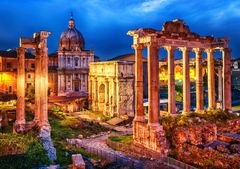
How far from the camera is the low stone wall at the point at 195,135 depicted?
20.5 metres

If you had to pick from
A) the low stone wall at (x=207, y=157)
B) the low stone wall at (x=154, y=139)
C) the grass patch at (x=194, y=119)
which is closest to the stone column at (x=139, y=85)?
the low stone wall at (x=154, y=139)

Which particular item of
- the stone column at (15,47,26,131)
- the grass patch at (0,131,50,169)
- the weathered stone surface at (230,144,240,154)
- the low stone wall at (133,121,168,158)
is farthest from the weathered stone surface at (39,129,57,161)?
the weathered stone surface at (230,144,240,154)

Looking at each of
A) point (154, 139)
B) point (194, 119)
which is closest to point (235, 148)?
point (194, 119)

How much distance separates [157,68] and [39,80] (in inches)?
361

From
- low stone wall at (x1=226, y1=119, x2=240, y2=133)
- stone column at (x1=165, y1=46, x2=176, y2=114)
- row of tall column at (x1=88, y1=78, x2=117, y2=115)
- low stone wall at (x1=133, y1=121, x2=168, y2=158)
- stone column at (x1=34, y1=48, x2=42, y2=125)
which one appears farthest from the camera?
row of tall column at (x1=88, y1=78, x2=117, y2=115)

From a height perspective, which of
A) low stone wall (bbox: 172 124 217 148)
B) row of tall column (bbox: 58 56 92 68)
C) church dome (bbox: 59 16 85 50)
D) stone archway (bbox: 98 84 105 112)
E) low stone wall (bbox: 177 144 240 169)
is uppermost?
church dome (bbox: 59 16 85 50)

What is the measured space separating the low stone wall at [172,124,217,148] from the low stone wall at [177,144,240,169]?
2.26ft

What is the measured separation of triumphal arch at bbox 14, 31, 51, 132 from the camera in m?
22.1

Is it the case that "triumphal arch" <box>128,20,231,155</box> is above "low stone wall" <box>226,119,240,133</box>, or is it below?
above

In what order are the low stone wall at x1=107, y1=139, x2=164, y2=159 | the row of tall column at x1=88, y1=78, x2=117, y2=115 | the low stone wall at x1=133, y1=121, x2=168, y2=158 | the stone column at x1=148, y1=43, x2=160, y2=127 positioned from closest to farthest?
the low stone wall at x1=133, y1=121, x2=168, y2=158 → the low stone wall at x1=107, y1=139, x2=164, y2=159 → the stone column at x1=148, y1=43, x2=160, y2=127 → the row of tall column at x1=88, y1=78, x2=117, y2=115

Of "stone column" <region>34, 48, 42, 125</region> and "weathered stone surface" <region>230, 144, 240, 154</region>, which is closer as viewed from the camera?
"weathered stone surface" <region>230, 144, 240, 154</region>

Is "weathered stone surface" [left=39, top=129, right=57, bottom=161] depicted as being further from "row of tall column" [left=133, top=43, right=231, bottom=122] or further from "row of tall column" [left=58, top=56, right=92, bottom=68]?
"row of tall column" [left=58, top=56, right=92, bottom=68]

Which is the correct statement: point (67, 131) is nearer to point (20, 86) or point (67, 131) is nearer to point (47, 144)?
point (20, 86)

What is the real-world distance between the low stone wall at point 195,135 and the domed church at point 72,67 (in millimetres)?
40944
